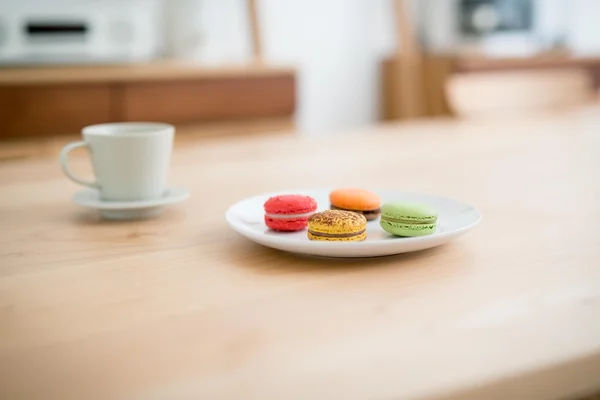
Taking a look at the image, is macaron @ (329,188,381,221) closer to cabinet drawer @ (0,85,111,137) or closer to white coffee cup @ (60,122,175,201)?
white coffee cup @ (60,122,175,201)

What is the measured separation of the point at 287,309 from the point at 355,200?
0.66ft

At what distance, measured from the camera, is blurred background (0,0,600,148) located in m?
2.27

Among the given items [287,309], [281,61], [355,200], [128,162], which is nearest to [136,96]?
[281,61]

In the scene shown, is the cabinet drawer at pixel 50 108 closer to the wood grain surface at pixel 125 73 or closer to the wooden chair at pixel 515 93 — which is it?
the wood grain surface at pixel 125 73

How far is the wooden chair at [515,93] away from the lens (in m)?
1.70

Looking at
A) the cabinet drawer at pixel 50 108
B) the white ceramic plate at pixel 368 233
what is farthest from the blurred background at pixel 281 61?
the white ceramic plate at pixel 368 233

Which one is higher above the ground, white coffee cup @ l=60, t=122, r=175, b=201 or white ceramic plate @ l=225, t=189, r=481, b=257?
white coffee cup @ l=60, t=122, r=175, b=201

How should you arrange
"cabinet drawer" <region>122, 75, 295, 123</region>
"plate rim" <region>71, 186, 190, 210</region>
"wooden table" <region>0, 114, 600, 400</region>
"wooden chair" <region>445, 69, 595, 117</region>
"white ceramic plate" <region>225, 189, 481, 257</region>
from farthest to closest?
"cabinet drawer" <region>122, 75, 295, 123</region> → "wooden chair" <region>445, 69, 595, 117</region> → "plate rim" <region>71, 186, 190, 210</region> → "white ceramic plate" <region>225, 189, 481, 257</region> → "wooden table" <region>0, 114, 600, 400</region>

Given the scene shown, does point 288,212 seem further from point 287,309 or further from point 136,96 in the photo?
point 136,96

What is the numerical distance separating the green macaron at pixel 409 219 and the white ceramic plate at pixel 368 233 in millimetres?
10

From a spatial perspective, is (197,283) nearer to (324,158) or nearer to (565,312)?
(565,312)

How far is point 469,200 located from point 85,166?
605 mm

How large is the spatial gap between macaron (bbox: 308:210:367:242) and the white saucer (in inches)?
8.2

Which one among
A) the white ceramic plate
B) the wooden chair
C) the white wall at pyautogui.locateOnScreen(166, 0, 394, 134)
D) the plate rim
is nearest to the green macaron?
the white ceramic plate
